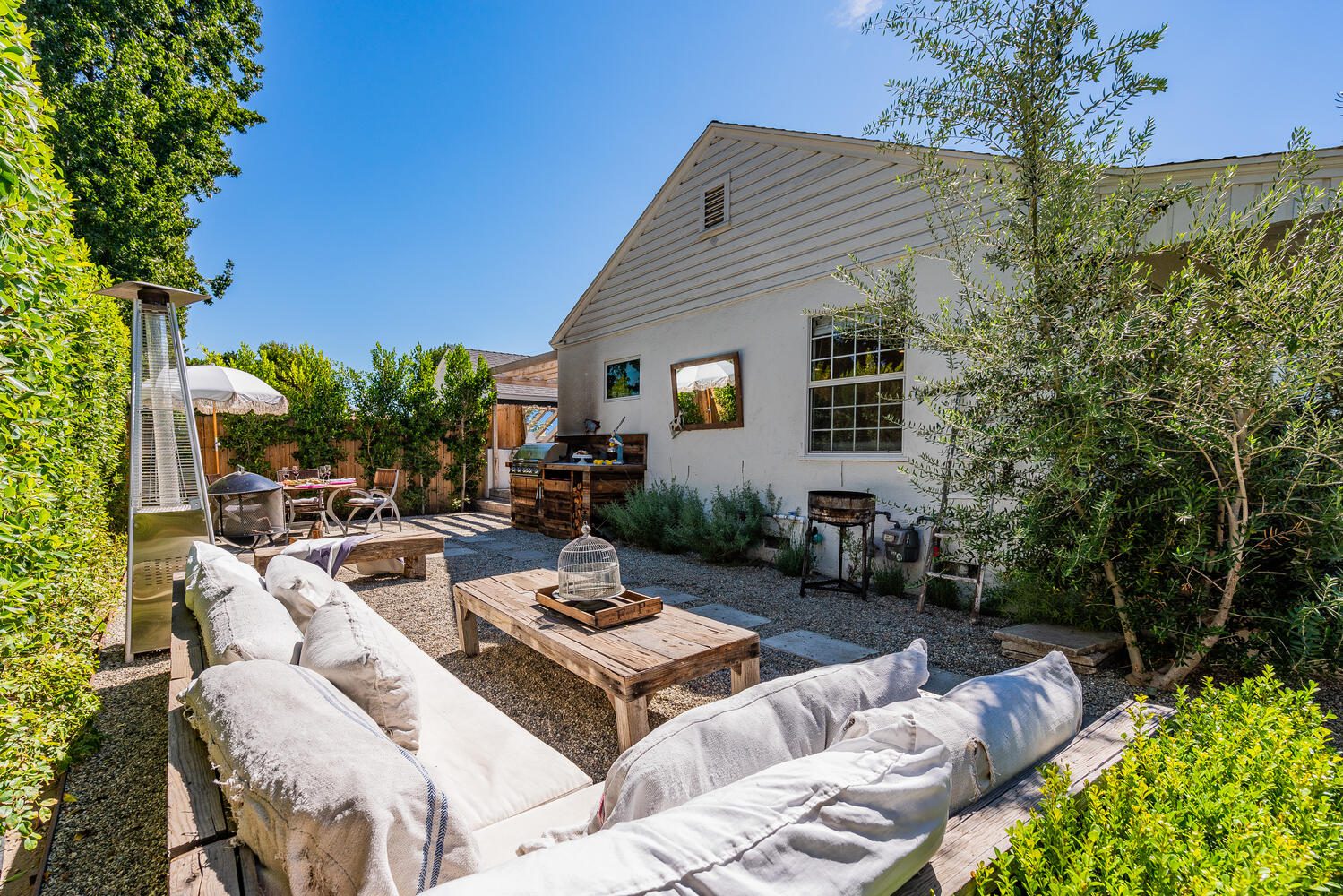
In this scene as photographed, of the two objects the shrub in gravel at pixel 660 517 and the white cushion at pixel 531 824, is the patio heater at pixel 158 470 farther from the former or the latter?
the shrub in gravel at pixel 660 517

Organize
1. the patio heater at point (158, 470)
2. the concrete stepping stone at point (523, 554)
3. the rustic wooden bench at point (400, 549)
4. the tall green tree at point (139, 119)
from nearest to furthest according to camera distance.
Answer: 1. the patio heater at point (158, 470)
2. the rustic wooden bench at point (400, 549)
3. the concrete stepping stone at point (523, 554)
4. the tall green tree at point (139, 119)

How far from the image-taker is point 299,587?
91.0 inches

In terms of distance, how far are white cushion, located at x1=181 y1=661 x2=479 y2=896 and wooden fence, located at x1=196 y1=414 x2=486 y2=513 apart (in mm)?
9575

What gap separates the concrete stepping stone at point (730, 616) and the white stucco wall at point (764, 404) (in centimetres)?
155

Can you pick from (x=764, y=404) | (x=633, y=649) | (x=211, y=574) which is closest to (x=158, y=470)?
(x=211, y=574)

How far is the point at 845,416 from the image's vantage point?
6145mm

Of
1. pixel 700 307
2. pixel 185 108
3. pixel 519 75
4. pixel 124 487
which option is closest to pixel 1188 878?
pixel 700 307

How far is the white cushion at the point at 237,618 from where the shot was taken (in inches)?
64.5

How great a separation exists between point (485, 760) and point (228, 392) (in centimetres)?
740

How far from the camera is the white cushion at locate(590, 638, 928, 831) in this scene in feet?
3.40

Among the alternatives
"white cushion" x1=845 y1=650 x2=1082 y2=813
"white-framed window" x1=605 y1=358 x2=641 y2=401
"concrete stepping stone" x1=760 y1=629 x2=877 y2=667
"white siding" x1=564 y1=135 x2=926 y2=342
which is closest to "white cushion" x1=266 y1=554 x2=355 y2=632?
"white cushion" x1=845 y1=650 x2=1082 y2=813

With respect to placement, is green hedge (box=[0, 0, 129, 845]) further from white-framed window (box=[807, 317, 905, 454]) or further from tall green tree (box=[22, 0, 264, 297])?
tall green tree (box=[22, 0, 264, 297])

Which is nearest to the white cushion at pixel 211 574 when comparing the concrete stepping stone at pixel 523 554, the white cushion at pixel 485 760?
the white cushion at pixel 485 760

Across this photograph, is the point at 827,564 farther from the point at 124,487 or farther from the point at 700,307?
the point at 124,487
